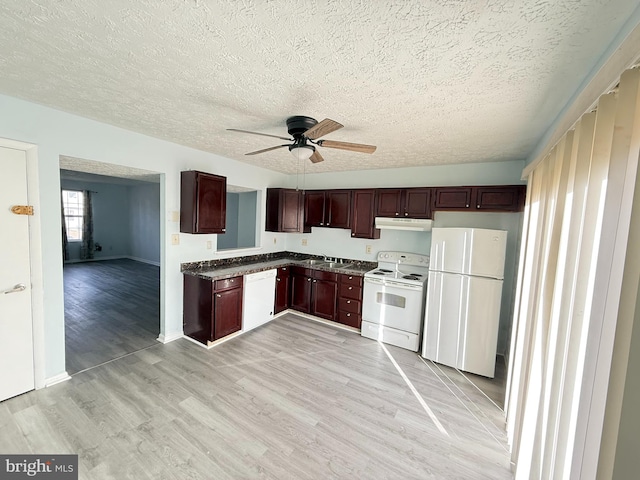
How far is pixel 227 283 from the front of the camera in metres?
3.27

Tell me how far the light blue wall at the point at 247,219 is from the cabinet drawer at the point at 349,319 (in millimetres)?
2773

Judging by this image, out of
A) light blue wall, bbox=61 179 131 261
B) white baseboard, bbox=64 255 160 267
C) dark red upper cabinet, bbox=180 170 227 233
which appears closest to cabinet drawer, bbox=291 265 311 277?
dark red upper cabinet, bbox=180 170 227 233

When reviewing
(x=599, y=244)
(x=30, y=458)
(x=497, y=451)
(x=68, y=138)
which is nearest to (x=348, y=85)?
(x=599, y=244)

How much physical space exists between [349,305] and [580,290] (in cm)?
304

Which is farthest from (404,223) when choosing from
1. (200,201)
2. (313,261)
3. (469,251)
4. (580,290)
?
(200,201)

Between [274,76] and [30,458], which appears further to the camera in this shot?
[30,458]

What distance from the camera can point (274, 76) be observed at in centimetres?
154

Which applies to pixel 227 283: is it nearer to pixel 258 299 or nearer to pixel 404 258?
pixel 258 299

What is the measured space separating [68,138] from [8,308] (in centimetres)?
159

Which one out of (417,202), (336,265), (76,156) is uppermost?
(76,156)

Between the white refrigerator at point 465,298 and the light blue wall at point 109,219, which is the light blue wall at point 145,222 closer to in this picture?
the light blue wall at point 109,219

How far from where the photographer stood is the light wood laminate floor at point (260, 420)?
67.1 inches

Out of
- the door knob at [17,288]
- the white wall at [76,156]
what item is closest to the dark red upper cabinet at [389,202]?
the white wall at [76,156]

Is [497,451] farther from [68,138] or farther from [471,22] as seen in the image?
[68,138]
